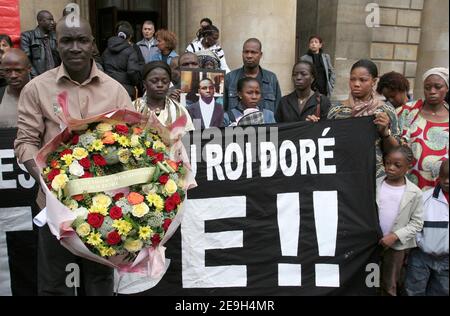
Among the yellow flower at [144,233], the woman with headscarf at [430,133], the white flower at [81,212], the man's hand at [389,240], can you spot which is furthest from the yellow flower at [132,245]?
the woman with headscarf at [430,133]

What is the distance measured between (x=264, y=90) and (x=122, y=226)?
3.12 m

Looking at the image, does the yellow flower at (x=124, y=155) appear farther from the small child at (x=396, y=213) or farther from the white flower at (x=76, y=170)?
the small child at (x=396, y=213)

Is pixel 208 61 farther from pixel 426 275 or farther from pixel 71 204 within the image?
pixel 71 204

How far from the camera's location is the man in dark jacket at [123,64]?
6504 millimetres

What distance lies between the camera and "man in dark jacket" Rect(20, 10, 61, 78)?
6.62 metres

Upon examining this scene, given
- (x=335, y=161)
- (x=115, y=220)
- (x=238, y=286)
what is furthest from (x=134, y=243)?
(x=335, y=161)

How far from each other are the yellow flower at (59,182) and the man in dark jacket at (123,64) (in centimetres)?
414

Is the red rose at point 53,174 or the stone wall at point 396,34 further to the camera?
the stone wall at point 396,34

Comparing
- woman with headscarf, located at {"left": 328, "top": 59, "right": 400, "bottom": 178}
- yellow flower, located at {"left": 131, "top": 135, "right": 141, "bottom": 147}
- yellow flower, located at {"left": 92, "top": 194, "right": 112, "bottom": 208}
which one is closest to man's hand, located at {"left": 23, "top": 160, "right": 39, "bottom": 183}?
yellow flower, located at {"left": 92, "top": 194, "right": 112, "bottom": 208}

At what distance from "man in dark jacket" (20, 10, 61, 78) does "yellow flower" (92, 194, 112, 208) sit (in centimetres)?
462

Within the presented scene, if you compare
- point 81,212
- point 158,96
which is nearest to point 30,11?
point 158,96

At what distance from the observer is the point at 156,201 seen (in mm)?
2525

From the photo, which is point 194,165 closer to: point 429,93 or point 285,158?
point 285,158

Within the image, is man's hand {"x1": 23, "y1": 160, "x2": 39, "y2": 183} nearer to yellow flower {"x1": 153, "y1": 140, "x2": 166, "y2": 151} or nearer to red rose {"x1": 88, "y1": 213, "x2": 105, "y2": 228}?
red rose {"x1": 88, "y1": 213, "x2": 105, "y2": 228}
